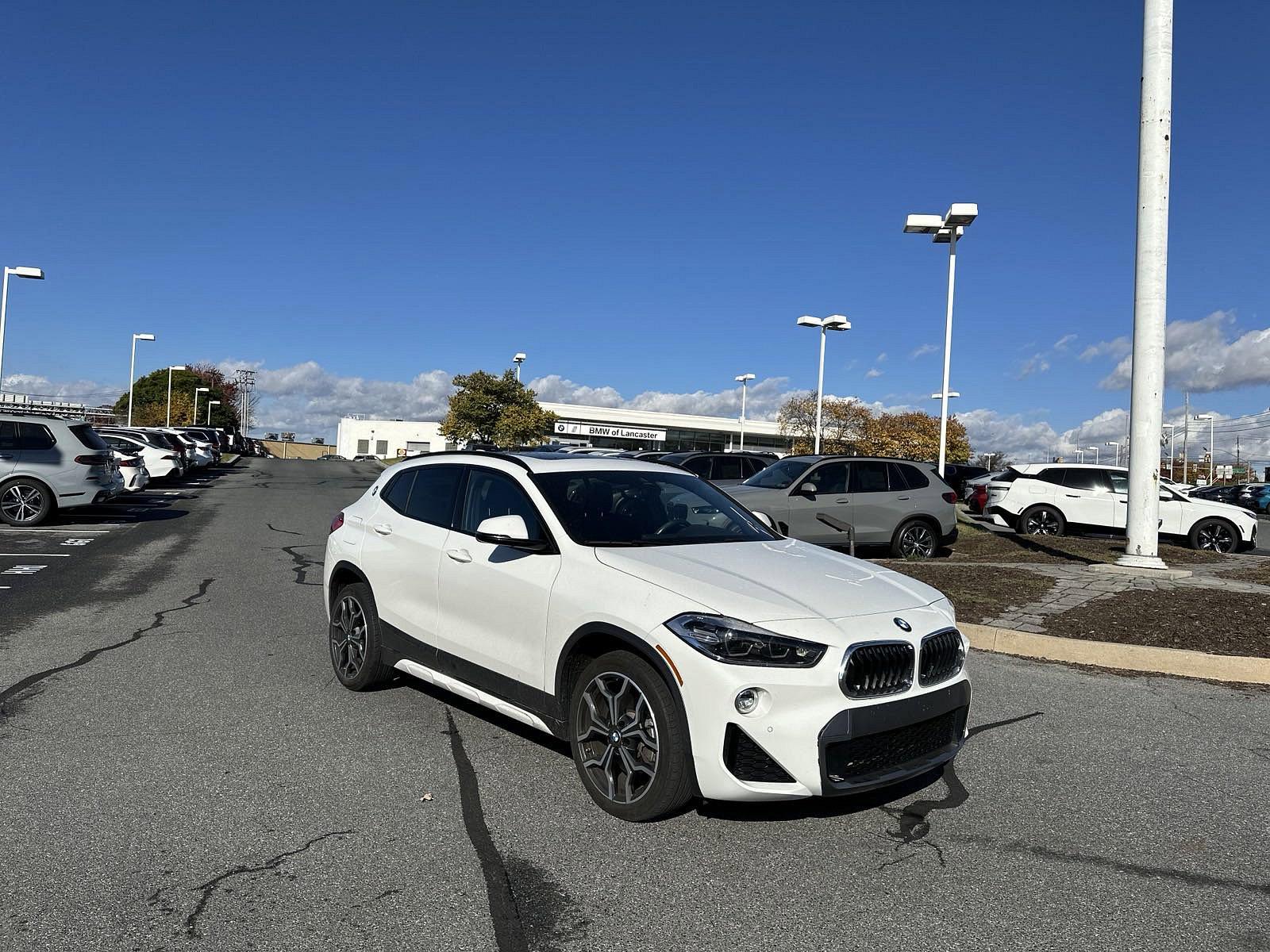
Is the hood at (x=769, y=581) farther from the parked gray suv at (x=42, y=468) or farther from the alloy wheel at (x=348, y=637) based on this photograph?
the parked gray suv at (x=42, y=468)

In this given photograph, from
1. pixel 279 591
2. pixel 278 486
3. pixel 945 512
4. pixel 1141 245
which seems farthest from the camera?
pixel 278 486

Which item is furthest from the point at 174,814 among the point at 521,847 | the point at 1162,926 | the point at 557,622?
the point at 1162,926

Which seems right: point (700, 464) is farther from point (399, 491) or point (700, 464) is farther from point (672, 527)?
point (672, 527)

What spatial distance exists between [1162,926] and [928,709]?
112cm

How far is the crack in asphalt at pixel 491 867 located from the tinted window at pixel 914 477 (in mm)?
10783

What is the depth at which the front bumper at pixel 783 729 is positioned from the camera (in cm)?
385

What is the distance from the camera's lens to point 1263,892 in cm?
375

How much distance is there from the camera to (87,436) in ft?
58.2

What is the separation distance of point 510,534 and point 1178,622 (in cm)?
677

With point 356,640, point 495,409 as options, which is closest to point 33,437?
point 356,640

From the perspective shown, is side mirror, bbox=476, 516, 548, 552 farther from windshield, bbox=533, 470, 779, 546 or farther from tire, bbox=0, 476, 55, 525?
tire, bbox=0, 476, 55, 525

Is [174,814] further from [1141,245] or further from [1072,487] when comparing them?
[1072,487]

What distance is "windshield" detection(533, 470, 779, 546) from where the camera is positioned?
507 centimetres

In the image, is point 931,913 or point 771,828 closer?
point 931,913
